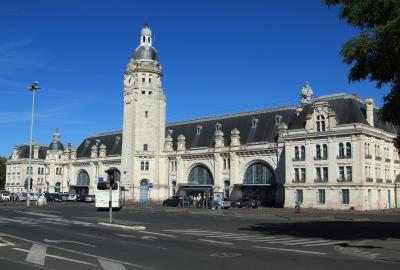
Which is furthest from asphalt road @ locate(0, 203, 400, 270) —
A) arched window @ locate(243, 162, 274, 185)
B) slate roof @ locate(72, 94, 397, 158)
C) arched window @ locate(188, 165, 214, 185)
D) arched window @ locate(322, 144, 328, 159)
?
arched window @ locate(188, 165, 214, 185)

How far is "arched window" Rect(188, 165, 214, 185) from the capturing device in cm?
8381

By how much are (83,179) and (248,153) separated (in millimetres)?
47432

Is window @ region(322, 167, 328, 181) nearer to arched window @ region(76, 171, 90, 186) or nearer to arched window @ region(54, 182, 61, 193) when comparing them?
arched window @ region(76, 171, 90, 186)

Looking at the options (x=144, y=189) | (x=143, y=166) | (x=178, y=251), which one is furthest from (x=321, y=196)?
(x=178, y=251)

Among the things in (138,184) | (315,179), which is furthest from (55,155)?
(315,179)

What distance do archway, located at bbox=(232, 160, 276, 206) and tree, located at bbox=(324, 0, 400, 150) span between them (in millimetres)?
53951

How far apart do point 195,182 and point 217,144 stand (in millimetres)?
8282

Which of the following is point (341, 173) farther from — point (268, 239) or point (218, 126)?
point (268, 239)

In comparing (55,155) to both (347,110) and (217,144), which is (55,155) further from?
(347,110)

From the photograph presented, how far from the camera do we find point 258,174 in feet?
249

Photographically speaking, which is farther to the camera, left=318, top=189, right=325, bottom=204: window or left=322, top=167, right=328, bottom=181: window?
left=322, top=167, right=328, bottom=181: window

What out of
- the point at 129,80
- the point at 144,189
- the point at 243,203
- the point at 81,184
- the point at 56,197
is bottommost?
the point at 243,203

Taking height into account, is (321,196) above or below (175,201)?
above

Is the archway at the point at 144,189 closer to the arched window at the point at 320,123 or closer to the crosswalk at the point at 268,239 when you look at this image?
the arched window at the point at 320,123
